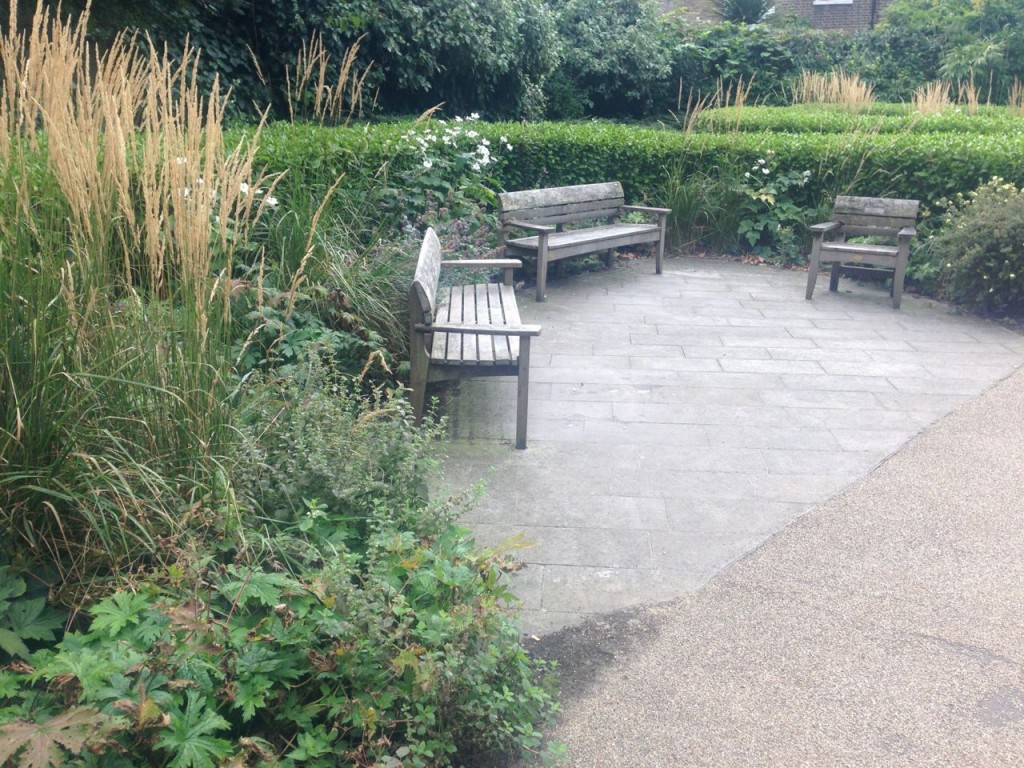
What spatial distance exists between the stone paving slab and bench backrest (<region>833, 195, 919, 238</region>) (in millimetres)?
633

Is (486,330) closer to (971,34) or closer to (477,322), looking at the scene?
(477,322)

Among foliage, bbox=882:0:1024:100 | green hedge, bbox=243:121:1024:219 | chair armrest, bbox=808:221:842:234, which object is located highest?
foliage, bbox=882:0:1024:100

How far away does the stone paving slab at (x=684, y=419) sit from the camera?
13.5ft

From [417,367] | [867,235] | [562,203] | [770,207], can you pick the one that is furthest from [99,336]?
[770,207]

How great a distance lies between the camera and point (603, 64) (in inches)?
791

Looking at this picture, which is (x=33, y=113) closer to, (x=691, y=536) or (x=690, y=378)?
(x=691, y=536)

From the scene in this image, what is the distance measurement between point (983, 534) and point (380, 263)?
3.60m

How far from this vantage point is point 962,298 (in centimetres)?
834

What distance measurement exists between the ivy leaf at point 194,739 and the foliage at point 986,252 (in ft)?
24.5

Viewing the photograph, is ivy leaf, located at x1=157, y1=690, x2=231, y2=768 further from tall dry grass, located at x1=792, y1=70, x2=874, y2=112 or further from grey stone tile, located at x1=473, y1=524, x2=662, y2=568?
tall dry grass, located at x1=792, y1=70, x2=874, y2=112

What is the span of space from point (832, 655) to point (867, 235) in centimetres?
681

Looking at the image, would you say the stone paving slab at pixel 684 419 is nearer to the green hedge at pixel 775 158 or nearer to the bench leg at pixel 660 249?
the bench leg at pixel 660 249

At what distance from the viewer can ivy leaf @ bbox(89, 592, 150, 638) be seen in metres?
2.43

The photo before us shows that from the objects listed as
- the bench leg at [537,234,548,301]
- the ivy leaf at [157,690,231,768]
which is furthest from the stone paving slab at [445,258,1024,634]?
the ivy leaf at [157,690,231,768]
